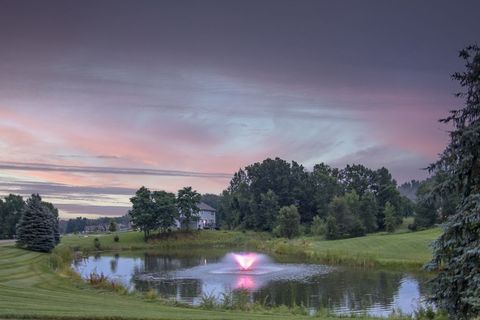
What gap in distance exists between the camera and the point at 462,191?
1213cm

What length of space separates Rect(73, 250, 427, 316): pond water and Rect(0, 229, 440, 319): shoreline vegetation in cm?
373

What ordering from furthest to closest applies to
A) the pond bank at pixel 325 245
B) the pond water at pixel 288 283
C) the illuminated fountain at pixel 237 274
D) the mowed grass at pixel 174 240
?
the mowed grass at pixel 174 240, the pond bank at pixel 325 245, the illuminated fountain at pixel 237 274, the pond water at pixel 288 283

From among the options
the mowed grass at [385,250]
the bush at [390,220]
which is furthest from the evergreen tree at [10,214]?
the bush at [390,220]

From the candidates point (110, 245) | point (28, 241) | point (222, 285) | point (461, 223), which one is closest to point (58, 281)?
point (222, 285)

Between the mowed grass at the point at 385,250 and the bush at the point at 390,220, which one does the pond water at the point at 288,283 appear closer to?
the mowed grass at the point at 385,250

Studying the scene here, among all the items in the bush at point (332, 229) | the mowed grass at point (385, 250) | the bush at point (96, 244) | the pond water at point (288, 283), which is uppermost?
the bush at point (332, 229)

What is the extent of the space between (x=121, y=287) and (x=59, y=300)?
9.37 metres

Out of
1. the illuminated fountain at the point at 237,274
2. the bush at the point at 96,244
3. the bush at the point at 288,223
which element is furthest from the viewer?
the bush at the point at 288,223

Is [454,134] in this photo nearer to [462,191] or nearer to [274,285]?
[462,191]

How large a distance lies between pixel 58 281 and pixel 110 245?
5102cm

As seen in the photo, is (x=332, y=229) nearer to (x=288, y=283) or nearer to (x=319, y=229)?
(x=319, y=229)

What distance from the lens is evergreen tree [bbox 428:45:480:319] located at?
11.1m

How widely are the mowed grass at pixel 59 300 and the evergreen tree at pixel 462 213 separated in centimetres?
719

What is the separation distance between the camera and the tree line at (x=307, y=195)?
92.8 m
